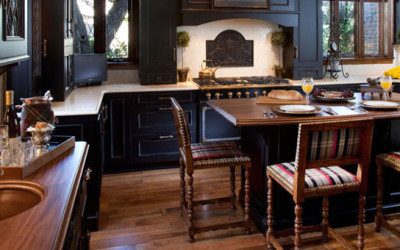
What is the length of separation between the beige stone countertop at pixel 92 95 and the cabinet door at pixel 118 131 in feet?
0.35

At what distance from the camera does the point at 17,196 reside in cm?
143

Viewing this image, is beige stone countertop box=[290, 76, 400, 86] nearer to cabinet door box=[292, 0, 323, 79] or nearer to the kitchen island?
cabinet door box=[292, 0, 323, 79]

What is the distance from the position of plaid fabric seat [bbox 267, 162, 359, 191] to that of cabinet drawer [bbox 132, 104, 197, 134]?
217 centimetres

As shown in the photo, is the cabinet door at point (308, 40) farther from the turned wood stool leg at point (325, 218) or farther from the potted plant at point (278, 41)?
the turned wood stool leg at point (325, 218)

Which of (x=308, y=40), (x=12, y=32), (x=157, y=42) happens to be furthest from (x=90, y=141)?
(x=308, y=40)

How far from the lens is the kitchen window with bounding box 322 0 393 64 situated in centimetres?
564

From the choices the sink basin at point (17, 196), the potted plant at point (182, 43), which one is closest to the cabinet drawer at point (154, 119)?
the potted plant at point (182, 43)

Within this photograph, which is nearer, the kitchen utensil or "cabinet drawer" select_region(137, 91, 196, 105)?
"cabinet drawer" select_region(137, 91, 196, 105)

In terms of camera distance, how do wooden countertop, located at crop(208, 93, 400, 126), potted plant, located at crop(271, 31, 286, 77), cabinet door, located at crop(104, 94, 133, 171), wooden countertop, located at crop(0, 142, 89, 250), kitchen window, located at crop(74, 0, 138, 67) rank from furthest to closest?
potted plant, located at crop(271, 31, 286, 77)
kitchen window, located at crop(74, 0, 138, 67)
cabinet door, located at crop(104, 94, 133, 171)
wooden countertop, located at crop(208, 93, 400, 126)
wooden countertop, located at crop(0, 142, 89, 250)

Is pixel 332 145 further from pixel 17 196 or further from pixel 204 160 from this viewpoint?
pixel 17 196

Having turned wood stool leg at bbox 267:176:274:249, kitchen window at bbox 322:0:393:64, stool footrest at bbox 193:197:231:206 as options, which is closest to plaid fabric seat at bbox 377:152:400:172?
turned wood stool leg at bbox 267:176:274:249

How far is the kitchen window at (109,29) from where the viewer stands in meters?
4.87

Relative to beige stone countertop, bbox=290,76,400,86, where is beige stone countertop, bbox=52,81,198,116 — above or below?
below

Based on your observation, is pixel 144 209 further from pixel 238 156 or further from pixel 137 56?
pixel 137 56
